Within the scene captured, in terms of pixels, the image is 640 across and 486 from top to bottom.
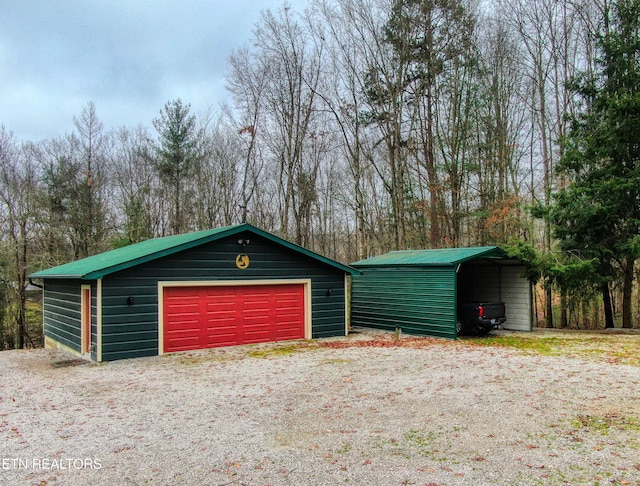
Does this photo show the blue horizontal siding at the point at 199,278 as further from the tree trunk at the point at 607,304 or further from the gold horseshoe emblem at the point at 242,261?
the tree trunk at the point at 607,304

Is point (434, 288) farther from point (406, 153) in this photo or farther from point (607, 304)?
point (406, 153)

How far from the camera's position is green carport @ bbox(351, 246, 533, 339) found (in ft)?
42.3

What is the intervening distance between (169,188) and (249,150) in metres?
4.89

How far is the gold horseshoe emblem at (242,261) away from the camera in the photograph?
39.4 feet

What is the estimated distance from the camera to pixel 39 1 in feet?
45.5

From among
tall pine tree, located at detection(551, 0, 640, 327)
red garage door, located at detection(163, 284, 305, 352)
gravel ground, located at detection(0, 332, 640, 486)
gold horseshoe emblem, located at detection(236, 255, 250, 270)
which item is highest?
tall pine tree, located at detection(551, 0, 640, 327)

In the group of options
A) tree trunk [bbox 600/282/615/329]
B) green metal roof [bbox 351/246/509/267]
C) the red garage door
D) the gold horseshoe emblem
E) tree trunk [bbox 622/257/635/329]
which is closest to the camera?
the red garage door

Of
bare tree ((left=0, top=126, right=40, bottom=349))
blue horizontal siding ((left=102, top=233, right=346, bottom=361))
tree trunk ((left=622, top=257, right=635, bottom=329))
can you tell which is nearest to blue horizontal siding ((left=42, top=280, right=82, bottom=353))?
blue horizontal siding ((left=102, top=233, right=346, bottom=361))

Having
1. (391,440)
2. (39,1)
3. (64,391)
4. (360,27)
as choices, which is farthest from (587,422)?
(360,27)

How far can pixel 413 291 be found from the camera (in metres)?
13.8

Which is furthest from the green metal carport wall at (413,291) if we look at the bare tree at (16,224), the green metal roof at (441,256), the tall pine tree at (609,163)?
the bare tree at (16,224)

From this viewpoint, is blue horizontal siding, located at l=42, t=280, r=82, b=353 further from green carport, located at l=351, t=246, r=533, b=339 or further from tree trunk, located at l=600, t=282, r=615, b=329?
tree trunk, located at l=600, t=282, r=615, b=329

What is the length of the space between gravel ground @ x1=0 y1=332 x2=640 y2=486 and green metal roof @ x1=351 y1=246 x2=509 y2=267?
386 centimetres

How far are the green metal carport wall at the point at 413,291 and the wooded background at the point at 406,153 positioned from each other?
2.18 meters
